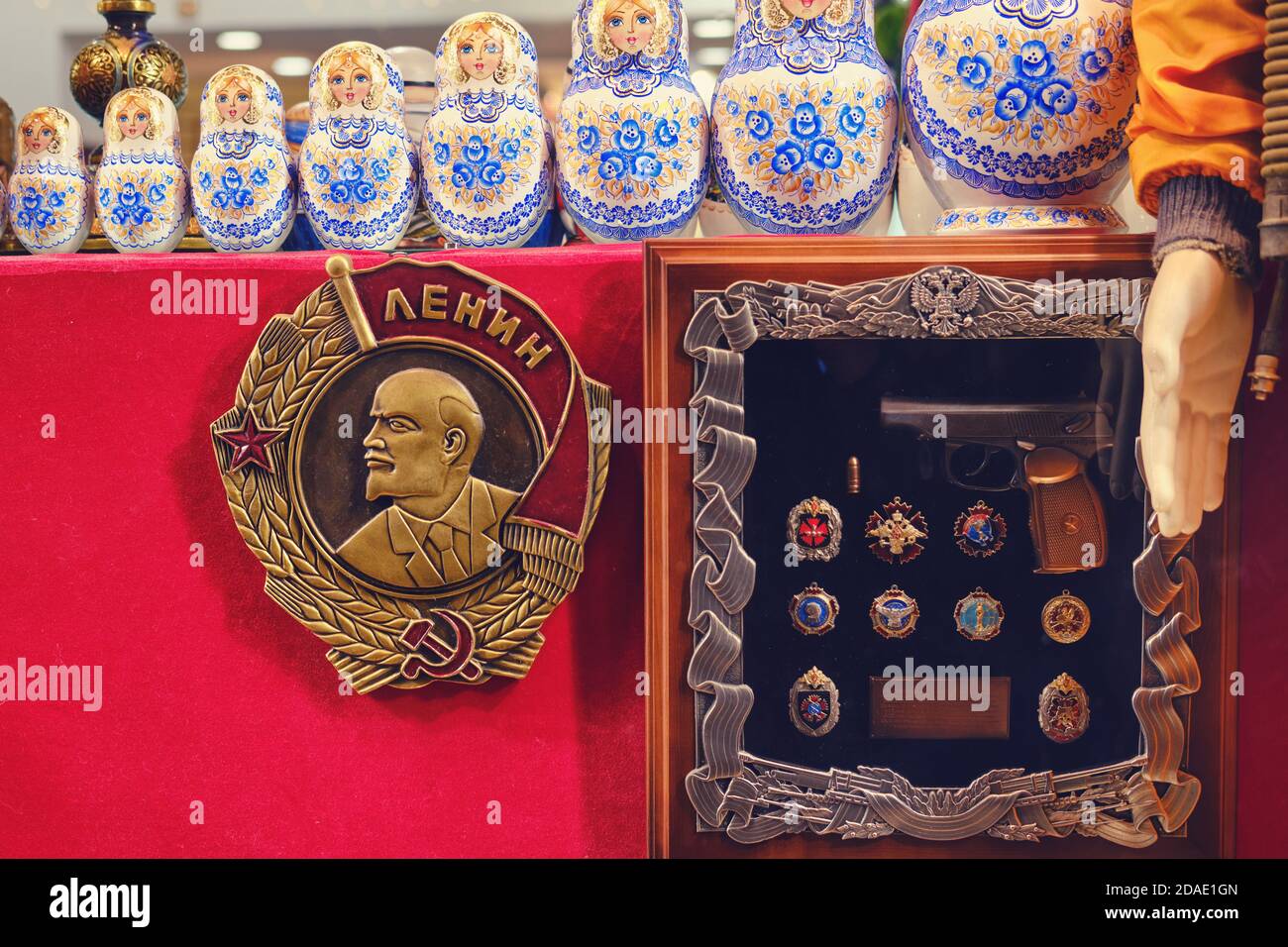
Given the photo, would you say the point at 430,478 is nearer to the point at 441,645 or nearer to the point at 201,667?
the point at 441,645

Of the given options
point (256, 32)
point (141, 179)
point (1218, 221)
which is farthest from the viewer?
point (256, 32)

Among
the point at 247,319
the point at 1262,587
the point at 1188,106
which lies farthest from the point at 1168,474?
the point at 247,319

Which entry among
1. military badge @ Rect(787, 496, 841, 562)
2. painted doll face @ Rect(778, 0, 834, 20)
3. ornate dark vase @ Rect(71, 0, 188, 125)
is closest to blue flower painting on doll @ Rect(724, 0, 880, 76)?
painted doll face @ Rect(778, 0, 834, 20)

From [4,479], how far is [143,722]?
332 mm

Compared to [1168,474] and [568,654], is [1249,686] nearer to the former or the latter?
[1168,474]

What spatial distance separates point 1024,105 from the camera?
114 cm

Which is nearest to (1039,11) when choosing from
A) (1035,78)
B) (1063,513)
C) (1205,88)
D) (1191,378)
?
(1035,78)

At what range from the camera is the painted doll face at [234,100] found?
1.32m

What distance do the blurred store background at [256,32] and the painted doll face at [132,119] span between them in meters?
0.57

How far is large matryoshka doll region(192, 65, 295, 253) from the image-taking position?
1.32 meters

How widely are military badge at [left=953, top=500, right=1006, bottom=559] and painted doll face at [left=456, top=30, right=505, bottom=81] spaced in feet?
2.38

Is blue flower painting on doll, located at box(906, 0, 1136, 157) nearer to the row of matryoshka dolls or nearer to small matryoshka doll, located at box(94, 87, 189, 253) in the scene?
the row of matryoshka dolls

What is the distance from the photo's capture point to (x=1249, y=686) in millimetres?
1146

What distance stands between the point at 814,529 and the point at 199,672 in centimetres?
74
